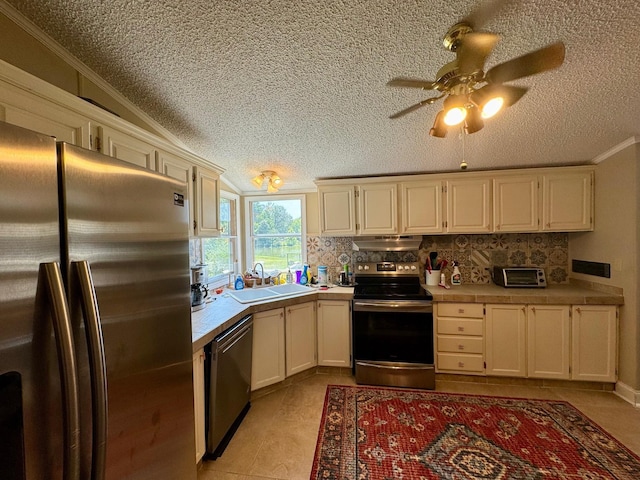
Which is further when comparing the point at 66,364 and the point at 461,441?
the point at 461,441

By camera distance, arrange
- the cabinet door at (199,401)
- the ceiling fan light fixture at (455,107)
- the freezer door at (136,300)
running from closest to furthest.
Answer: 1. the freezer door at (136,300)
2. the ceiling fan light fixture at (455,107)
3. the cabinet door at (199,401)

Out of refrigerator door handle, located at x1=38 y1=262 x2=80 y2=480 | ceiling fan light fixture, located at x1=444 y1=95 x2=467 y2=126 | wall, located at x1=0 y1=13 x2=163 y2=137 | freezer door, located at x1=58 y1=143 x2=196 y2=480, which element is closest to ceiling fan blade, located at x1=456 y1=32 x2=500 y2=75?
ceiling fan light fixture, located at x1=444 y1=95 x2=467 y2=126

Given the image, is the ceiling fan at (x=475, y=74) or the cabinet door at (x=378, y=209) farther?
the cabinet door at (x=378, y=209)

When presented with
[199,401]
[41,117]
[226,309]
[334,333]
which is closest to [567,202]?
[334,333]

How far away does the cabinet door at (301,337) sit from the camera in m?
2.65

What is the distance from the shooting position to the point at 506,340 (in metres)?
2.58

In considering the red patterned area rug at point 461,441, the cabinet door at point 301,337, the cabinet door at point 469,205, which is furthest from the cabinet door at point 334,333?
the cabinet door at point 469,205

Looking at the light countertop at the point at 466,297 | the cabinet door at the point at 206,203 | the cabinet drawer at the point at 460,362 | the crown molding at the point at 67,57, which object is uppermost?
the crown molding at the point at 67,57

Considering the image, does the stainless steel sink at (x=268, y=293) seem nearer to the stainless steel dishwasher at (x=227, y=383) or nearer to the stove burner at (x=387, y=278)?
the stainless steel dishwasher at (x=227, y=383)

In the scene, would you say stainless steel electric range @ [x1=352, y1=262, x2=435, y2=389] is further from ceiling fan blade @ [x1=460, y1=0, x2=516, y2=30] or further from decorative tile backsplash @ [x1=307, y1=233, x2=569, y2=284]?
ceiling fan blade @ [x1=460, y1=0, x2=516, y2=30]

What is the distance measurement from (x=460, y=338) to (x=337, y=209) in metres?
1.90

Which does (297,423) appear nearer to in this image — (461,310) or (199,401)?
(199,401)

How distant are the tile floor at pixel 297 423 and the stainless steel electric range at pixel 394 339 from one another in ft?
0.84

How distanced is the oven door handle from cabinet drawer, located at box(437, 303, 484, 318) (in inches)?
7.4
